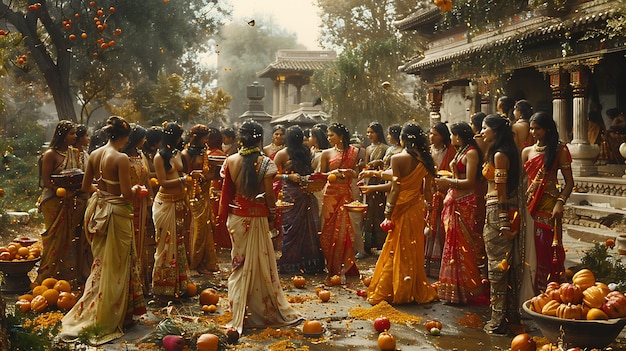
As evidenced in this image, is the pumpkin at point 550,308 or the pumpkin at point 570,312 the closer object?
the pumpkin at point 570,312

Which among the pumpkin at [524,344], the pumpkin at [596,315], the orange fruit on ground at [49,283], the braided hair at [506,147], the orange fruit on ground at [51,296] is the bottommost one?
the pumpkin at [524,344]

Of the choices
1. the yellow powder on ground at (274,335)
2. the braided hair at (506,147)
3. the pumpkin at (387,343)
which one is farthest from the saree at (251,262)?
the braided hair at (506,147)

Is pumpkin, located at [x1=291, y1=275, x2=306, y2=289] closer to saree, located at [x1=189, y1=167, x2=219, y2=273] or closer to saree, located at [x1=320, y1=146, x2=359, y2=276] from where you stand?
saree, located at [x1=320, y1=146, x2=359, y2=276]

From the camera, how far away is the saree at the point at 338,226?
8641 mm

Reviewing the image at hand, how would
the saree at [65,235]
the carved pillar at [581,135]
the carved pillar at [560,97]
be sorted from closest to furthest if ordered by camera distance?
1. the saree at [65,235]
2. the carved pillar at [581,135]
3. the carved pillar at [560,97]

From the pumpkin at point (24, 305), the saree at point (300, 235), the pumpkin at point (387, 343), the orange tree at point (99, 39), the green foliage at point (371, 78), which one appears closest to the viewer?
the pumpkin at point (387, 343)

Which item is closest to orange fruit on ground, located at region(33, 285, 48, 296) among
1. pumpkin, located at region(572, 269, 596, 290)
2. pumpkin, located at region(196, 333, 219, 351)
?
pumpkin, located at region(196, 333, 219, 351)

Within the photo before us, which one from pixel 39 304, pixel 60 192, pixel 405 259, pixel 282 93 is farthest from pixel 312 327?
pixel 282 93

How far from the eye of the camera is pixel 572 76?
15938 millimetres

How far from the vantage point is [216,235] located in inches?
428

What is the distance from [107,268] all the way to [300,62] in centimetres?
3980

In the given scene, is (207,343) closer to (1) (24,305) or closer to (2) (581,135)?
(1) (24,305)

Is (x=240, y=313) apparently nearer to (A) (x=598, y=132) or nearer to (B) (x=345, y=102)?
(A) (x=598, y=132)

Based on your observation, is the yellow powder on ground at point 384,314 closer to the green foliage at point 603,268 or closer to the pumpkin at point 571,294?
the pumpkin at point 571,294
